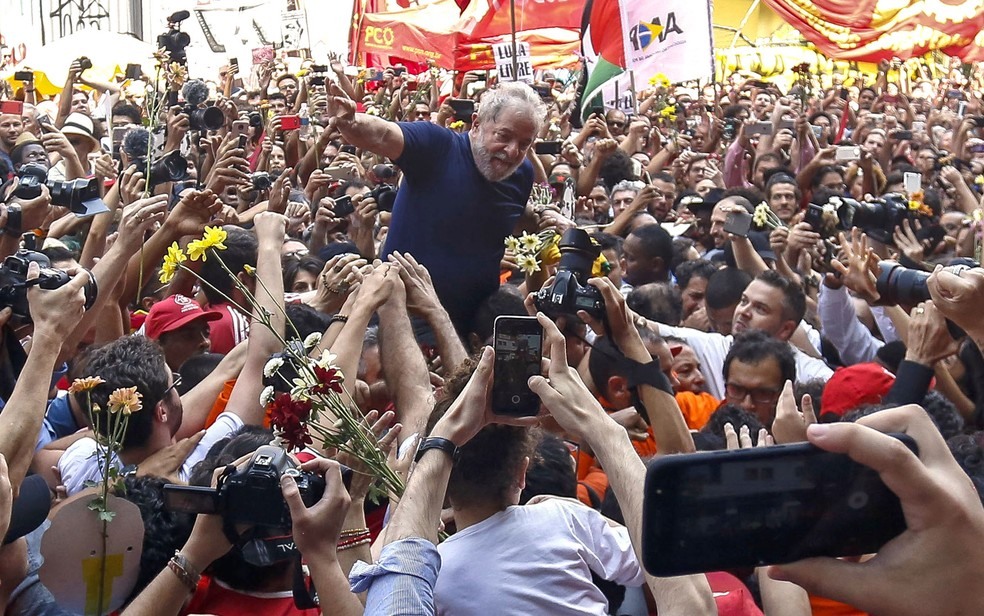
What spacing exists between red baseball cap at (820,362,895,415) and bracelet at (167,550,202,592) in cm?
220

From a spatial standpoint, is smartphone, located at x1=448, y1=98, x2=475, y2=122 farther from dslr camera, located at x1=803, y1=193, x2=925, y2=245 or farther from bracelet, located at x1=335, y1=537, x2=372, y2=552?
bracelet, located at x1=335, y1=537, x2=372, y2=552

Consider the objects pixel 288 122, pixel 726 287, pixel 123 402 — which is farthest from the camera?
pixel 288 122

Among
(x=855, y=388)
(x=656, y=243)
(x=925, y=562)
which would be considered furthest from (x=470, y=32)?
(x=925, y=562)

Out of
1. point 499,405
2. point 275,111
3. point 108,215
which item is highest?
point 275,111

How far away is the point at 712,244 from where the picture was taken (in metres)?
8.45

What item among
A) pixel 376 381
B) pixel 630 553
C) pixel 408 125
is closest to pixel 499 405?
pixel 630 553

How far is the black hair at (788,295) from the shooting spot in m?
5.45

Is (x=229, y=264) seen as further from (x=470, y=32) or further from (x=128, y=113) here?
(x=470, y=32)

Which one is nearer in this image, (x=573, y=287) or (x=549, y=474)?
(x=549, y=474)

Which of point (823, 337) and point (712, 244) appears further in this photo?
point (712, 244)

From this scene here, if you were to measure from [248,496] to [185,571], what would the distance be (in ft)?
0.69

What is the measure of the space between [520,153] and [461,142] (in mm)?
254

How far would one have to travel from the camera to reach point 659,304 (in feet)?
19.3

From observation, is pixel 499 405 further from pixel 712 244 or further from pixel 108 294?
pixel 712 244
